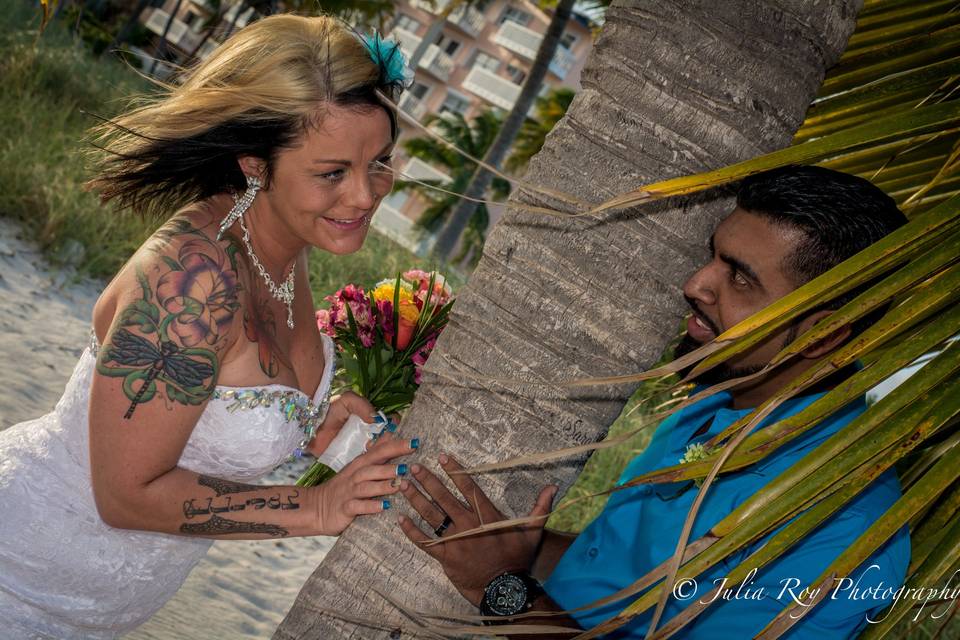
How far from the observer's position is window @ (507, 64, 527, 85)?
55531mm

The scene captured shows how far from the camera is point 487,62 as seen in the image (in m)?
55.5

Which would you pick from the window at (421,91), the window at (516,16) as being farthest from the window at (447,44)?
the window at (516,16)

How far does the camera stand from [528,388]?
2.02m

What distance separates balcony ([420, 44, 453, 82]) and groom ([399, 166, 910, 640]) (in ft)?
175

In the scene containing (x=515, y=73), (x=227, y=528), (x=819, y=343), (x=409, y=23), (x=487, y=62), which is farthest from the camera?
(x=515, y=73)

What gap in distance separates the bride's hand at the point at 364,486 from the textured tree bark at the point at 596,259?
44mm

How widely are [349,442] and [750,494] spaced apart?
4.07ft

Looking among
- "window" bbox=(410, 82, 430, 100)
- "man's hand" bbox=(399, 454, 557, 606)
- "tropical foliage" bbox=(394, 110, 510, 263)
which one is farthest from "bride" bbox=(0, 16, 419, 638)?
"window" bbox=(410, 82, 430, 100)

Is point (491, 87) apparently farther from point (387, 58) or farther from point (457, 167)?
point (387, 58)

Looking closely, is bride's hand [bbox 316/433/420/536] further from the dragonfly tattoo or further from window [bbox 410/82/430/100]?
window [bbox 410/82/430/100]

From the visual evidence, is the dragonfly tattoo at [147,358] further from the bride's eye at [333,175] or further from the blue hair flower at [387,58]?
the blue hair flower at [387,58]

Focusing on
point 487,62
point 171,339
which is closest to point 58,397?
point 171,339

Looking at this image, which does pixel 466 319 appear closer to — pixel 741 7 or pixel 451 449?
pixel 451 449

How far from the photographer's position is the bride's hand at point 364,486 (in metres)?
2.19
